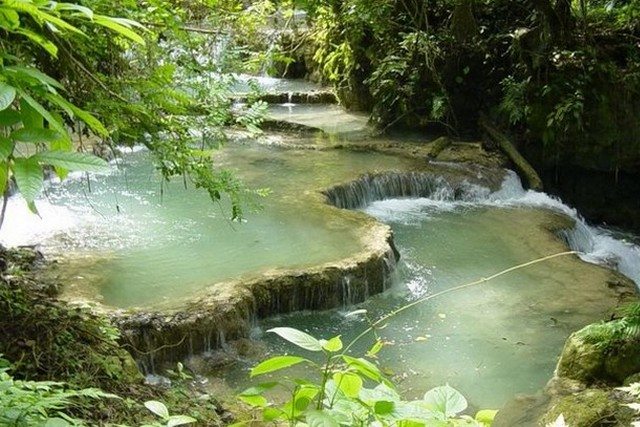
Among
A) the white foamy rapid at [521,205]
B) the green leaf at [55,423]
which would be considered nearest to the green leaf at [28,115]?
the green leaf at [55,423]

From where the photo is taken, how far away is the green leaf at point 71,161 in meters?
1.25

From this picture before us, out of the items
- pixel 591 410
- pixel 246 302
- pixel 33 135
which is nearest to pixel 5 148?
pixel 33 135

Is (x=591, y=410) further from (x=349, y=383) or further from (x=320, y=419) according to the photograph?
(x=320, y=419)

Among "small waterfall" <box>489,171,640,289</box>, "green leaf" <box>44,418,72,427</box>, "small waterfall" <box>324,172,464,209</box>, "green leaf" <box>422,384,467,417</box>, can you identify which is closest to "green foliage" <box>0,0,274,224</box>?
"green leaf" <box>44,418,72,427</box>

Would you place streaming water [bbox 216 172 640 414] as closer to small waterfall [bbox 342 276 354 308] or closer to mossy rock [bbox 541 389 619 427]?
small waterfall [bbox 342 276 354 308]

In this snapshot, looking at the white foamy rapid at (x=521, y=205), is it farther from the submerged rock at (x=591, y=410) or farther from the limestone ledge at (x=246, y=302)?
the submerged rock at (x=591, y=410)

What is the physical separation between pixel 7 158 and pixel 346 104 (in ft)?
49.5

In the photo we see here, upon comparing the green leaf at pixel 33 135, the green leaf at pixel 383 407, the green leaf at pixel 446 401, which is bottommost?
the green leaf at pixel 446 401

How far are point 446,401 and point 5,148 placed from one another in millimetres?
1179

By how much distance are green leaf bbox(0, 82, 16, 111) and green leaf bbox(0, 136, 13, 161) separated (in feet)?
0.30

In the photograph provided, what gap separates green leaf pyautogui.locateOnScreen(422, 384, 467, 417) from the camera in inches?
65.7

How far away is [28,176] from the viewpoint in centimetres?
123

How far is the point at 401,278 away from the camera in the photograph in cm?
771

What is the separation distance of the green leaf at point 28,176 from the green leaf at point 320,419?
2.38 feet
